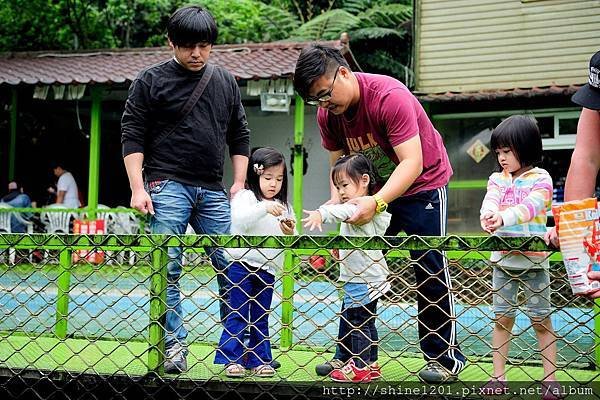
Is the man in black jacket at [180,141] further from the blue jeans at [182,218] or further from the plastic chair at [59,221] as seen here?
the plastic chair at [59,221]

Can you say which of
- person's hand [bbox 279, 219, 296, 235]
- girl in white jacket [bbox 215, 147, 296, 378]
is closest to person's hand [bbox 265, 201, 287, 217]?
girl in white jacket [bbox 215, 147, 296, 378]

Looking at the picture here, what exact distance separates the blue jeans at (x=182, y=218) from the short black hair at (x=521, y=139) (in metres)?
1.38

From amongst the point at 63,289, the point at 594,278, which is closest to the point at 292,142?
the point at 63,289

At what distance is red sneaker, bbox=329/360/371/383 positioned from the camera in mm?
2926

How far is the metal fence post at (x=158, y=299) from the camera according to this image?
281 cm

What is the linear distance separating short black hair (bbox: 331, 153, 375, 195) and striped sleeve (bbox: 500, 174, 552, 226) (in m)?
0.63

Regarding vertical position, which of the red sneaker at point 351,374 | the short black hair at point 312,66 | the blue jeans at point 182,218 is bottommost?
the red sneaker at point 351,374

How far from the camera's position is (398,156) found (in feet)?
9.82

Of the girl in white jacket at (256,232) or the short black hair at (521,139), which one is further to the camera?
the girl in white jacket at (256,232)

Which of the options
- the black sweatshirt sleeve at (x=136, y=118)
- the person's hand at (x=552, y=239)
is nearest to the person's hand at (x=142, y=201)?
the black sweatshirt sleeve at (x=136, y=118)

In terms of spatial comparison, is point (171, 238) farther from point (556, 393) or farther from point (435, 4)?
point (435, 4)

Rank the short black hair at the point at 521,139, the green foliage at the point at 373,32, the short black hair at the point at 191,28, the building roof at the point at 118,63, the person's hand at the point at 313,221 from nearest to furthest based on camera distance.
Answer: the person's hand at the point at 313,221, the short black hair at the point at 521,139, the short black hair at the point at 191,28, the building roof at the point at 118,63, the green foliage at the point at 373,32

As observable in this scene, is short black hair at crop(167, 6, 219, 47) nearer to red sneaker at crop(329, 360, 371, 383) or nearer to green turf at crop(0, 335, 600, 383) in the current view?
green turf at crop(0, 335, 600, 383)

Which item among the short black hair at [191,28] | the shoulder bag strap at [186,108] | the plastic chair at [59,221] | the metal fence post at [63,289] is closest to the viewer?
the short black hair at [191,28]
